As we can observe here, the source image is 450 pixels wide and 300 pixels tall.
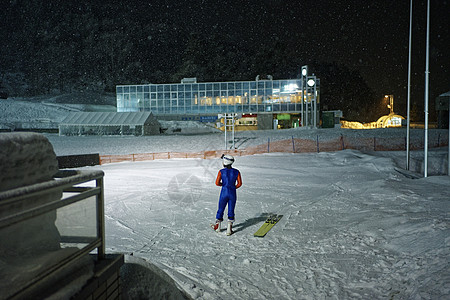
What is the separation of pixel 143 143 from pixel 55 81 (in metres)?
105

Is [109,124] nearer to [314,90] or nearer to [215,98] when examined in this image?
[215,98]

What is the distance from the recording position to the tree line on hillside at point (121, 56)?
317 ft

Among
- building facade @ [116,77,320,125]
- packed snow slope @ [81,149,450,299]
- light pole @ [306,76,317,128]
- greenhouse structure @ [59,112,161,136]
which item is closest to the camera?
packed snow slope @ [81,149,450,299]

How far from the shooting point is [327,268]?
6.03 meters

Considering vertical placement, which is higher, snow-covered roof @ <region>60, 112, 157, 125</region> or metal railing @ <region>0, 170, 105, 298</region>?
snow-covered roof @ <region>60, 112, 157, 125</region>

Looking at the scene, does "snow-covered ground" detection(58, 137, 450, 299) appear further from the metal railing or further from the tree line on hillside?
the tree line on hillside

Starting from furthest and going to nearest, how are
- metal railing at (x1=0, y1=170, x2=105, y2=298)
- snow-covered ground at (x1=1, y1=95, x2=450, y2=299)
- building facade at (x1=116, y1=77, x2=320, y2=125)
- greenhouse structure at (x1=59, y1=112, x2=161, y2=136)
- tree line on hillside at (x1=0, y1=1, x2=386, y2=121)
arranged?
tree line on hillside at (x1=0, y1=1, x2=386, y2=121)
building facade at (x1=116, y1=77, x2=320, y2=125)
greenhouse structure at (x1=59, y1=112, x2=161, y2=136)
snow-covered ground at (x1=1, y1=95, x2=450, y2=299)
metal railing at (x1=0, y1=170, x2=105, y2=298)

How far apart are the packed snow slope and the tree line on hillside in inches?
3255

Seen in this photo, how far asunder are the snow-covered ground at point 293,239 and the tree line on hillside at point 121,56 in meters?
82.8

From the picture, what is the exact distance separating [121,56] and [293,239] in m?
132

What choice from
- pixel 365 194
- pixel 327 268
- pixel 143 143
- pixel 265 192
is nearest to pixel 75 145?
pixel 143 143

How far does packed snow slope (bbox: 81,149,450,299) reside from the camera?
528 cm

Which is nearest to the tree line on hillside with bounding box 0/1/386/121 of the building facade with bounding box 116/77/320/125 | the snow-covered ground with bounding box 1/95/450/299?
the building facade with bounding box 116/77/320/125

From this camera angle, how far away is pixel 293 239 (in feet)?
25.3
